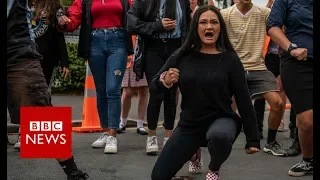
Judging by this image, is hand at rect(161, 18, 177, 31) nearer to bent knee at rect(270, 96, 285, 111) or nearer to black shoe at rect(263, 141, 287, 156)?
bent knee at rect(270, 96, 285, 111)

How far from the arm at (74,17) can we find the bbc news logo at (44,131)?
2.08 meters

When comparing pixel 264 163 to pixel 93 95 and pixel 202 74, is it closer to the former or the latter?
pixel 202 74

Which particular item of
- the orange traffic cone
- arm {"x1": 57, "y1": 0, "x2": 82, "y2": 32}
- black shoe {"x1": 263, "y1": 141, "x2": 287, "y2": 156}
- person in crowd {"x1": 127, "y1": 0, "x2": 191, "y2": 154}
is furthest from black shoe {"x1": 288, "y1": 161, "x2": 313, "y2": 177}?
the orange traffic cone

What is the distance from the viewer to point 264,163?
5258 millimetres

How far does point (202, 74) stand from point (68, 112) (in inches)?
40.9

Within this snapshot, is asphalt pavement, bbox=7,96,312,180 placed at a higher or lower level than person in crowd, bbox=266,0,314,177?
lower

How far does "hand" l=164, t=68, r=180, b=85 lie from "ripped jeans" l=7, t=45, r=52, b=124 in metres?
0.88

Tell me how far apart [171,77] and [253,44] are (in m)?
2.13

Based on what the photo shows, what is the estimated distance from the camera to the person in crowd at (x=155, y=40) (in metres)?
5.34

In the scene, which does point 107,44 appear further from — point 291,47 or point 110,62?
point 291,47

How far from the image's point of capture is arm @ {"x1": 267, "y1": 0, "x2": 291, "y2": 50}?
14.7ft

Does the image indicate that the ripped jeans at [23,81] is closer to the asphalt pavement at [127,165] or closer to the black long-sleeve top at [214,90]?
the black long-sleeve top at [214,90]
